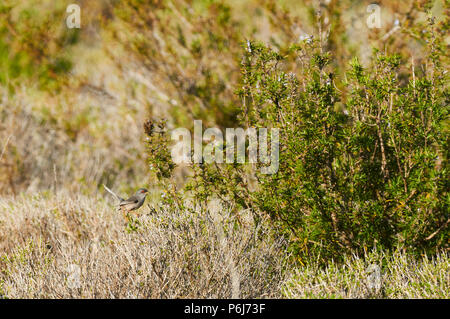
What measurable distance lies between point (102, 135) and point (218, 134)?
89.2 inches

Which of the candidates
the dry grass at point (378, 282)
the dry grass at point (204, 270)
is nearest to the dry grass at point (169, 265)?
the dry grass at point (204, 270)

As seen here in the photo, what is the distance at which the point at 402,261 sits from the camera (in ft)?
9.55

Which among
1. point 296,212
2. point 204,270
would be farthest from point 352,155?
point 204,270

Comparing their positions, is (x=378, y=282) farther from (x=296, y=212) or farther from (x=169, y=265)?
(x=169, y=265)

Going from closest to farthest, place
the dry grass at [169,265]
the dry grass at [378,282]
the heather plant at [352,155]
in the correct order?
the dry grass at [378,282]
the dry grass at [169,265]
the heather plant at [352,155]

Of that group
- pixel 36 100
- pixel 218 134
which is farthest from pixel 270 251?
pixel 36 100

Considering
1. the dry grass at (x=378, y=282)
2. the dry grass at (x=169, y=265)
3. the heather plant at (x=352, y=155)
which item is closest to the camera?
the dry grass at (x=378, y=282)

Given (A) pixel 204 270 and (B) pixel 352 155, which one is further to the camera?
(B) pixel 352 155

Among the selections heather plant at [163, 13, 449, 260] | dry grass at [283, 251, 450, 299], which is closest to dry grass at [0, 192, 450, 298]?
dry grass at [283, 251, 450, 299]

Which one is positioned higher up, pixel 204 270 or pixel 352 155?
pixel 352 155

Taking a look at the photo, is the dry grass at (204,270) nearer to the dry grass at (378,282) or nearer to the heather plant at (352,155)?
the dry grass at (378,282)

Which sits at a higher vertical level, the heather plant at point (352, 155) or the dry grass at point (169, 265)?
the heather plant at point (352, 155)

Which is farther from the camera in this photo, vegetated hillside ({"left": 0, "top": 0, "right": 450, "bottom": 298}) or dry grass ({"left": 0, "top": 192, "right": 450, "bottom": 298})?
vegetated hillside ({"left": 0, "top": 0, "right": 450, "bottom": 298})

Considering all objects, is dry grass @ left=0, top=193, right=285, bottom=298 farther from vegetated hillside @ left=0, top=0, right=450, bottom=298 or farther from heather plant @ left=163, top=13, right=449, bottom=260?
heather plant @ left=163, top=13, right=449, bottom=260
